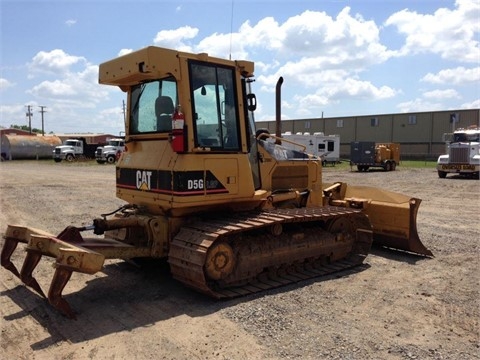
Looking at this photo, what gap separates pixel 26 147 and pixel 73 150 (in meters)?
→ 7.46

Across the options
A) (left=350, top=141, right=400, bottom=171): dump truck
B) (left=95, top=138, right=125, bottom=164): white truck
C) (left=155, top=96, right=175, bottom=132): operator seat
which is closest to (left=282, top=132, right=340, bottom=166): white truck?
(left=350, top=141, right=400, bottom=171): dump truck

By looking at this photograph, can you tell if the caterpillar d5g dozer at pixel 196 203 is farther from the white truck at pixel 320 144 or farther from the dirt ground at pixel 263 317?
the white truck at pixel 320 144

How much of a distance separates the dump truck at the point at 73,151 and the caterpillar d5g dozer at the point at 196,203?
44750 millimetres

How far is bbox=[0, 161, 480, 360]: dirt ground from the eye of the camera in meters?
4.27

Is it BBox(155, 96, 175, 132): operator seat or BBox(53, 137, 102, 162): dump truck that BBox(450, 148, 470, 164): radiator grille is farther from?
BBox(53, 137, 102, 162): dump truck

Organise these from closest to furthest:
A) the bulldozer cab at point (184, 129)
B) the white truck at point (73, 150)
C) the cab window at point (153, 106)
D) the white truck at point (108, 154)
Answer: the bulldozer cab at point (184, 129), the cab window at point (153, 106), the white truck at point (108, 154), the white truck at point (73, 150)

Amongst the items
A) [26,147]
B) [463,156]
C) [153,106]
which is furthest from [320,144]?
[26,147]

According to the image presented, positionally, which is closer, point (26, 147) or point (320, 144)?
point (320, 144)

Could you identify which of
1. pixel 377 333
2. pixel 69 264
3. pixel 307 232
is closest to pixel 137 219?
pixel 69 264

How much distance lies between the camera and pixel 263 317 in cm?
500

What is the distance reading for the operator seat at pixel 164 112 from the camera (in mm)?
5852

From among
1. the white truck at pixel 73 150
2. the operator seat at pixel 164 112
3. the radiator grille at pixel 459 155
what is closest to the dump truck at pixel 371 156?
the radiator grille at pixel 459 155

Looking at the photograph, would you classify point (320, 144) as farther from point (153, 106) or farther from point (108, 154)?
point (153, 106)

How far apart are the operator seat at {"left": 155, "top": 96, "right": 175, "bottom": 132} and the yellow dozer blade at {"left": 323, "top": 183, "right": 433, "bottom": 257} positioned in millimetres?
4003
